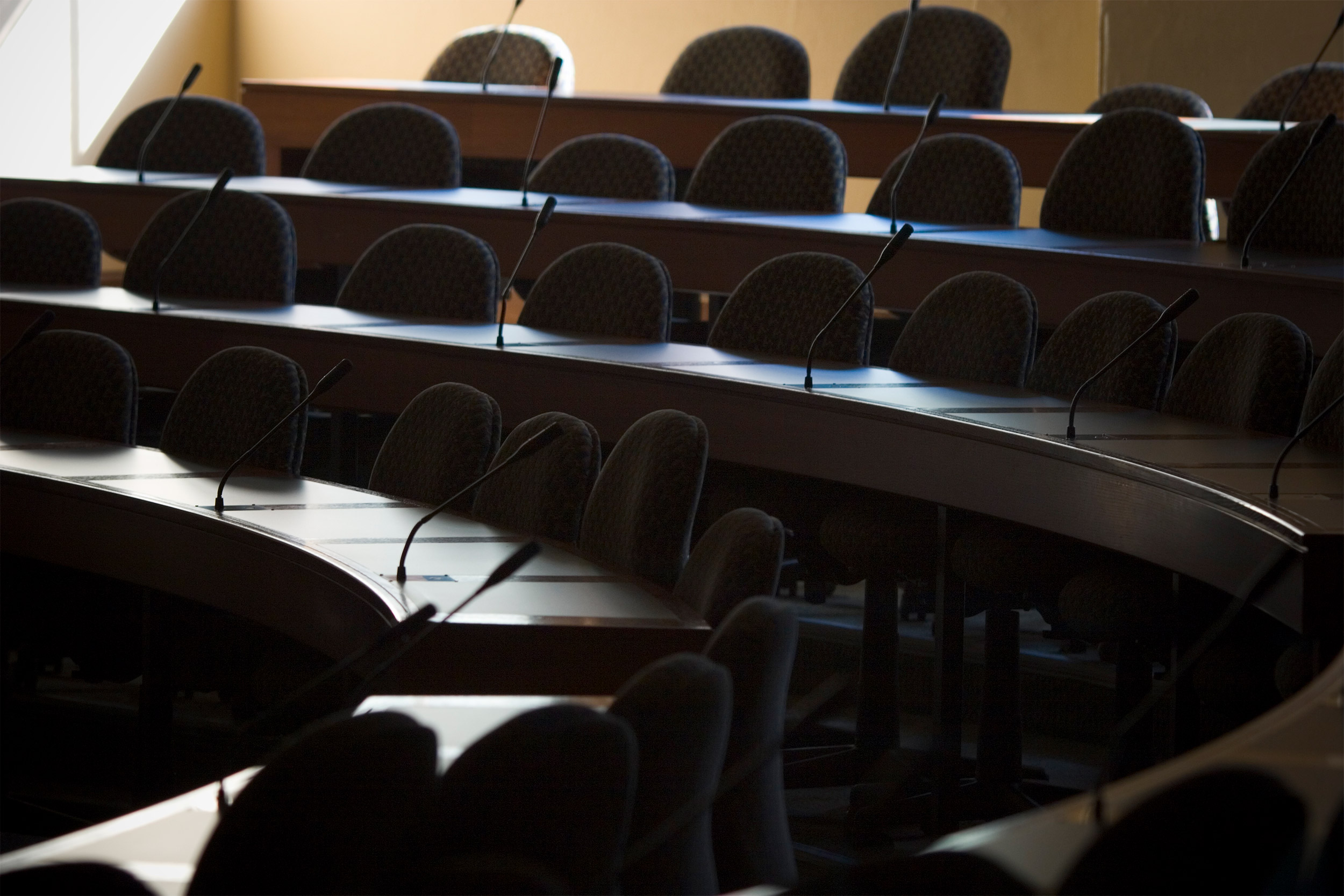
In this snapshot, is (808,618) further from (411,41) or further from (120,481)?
(411,41)

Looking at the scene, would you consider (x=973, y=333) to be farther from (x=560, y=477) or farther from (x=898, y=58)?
(x=898, y=58)

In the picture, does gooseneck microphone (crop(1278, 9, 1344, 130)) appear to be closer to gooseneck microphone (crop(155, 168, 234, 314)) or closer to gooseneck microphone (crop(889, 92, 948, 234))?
gooseneck microphone (crop(889, 92, 948, 234))

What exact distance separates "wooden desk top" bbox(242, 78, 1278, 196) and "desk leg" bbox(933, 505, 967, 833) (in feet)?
6.43

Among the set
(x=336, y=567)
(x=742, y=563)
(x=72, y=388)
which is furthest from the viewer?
(x=72, y=388)

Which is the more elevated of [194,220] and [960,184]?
[960,184]

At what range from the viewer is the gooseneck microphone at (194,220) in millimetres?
3754

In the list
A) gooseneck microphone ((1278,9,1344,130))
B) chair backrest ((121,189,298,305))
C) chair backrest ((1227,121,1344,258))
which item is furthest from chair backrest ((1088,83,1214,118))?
chair backrest ((121,189,298,305))

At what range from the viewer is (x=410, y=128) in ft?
16.2

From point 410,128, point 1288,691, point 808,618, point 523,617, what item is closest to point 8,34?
point 410,128

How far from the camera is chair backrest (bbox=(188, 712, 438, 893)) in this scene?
1.18m

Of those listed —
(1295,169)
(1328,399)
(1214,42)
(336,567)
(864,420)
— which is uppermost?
(1214,42)

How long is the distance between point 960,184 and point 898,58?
920 millimetres

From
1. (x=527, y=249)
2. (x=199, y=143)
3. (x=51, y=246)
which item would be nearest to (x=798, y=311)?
(x=527, y=249)

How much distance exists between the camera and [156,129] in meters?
4.85
